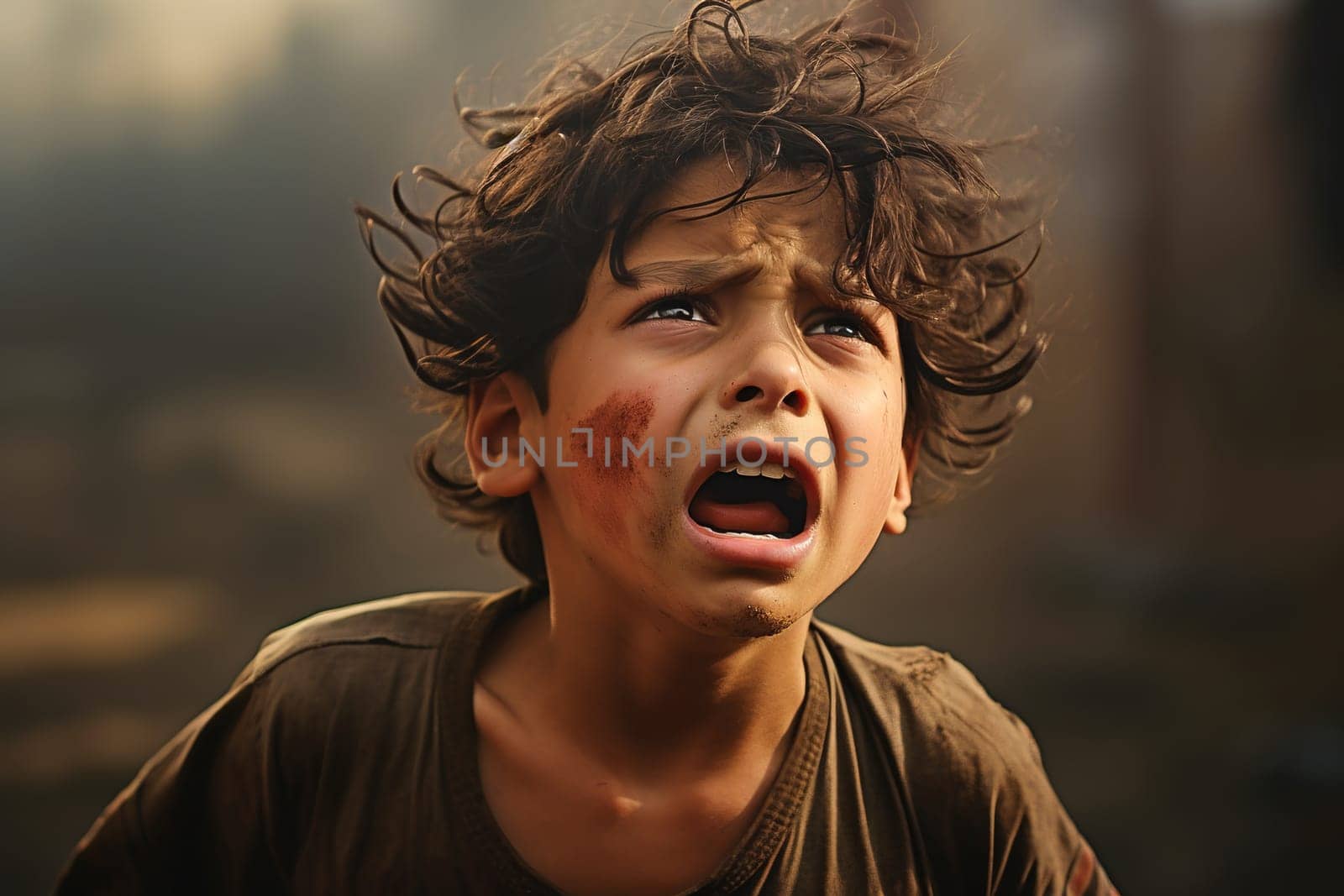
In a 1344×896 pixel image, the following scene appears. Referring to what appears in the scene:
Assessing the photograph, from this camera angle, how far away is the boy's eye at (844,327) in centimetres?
68

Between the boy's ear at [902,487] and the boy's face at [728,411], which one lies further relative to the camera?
the boy's ear at [902,487]

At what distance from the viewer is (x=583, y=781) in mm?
739

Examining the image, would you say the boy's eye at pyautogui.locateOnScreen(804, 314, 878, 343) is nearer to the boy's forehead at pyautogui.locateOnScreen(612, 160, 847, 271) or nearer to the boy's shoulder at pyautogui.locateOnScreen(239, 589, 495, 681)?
the boy's forehead at pyautogui.locateOnScreen(612, 160, 847, 271)

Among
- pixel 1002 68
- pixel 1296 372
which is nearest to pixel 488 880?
pixel 1002 68

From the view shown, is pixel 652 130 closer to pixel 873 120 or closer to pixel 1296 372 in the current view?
pixel 873 120

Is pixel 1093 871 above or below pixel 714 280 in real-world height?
below

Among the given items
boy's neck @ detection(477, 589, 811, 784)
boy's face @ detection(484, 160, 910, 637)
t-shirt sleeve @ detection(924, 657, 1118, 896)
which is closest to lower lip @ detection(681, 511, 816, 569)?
boy's face @ detection(484, 160, 910, 637)

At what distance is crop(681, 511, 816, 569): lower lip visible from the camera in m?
0.62

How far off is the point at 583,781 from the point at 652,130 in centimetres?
39

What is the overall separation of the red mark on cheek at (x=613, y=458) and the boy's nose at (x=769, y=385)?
0.16ft

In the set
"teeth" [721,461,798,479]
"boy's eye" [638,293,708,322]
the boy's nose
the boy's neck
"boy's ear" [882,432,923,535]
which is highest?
"boy's eye" [638,293,708,322]

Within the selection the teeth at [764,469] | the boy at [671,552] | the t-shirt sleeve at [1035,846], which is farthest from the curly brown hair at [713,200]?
the t-shirt sleeve at [1035,846]

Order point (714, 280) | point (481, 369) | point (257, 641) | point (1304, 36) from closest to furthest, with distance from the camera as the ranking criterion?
point (714, 280), point (481, 369), point (257, 641), point (1304, 36)

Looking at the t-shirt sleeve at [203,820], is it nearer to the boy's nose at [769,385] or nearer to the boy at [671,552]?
the boy at [671,552]
